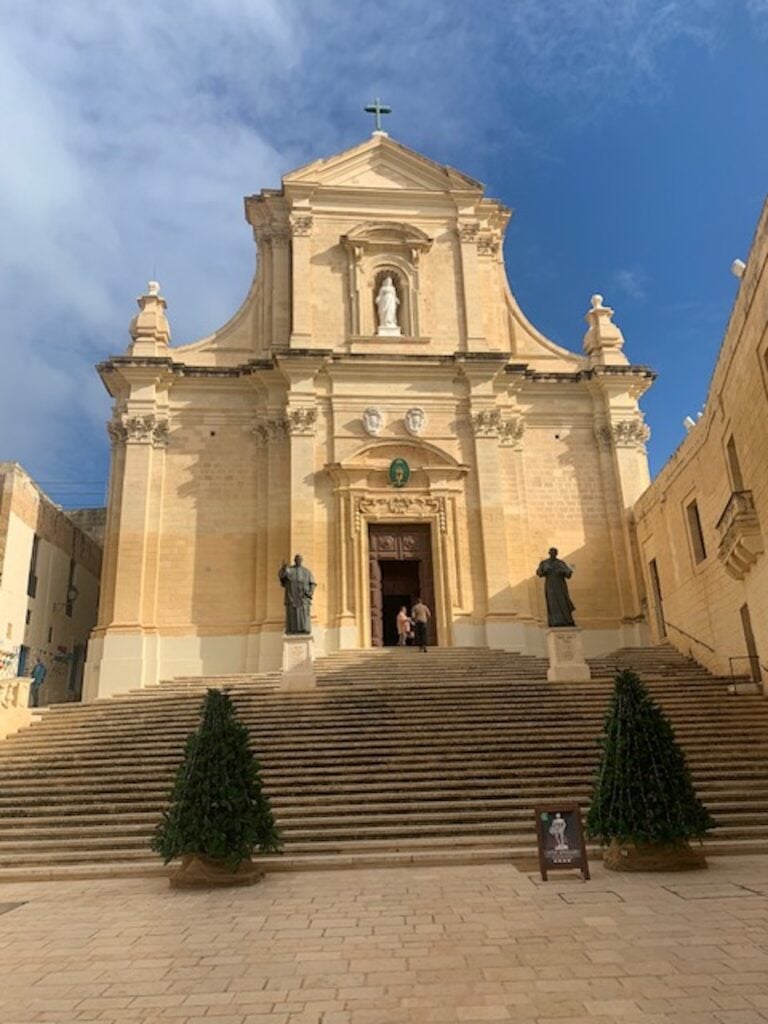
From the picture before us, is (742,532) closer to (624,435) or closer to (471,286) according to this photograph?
(624,435)

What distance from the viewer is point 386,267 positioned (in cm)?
2534

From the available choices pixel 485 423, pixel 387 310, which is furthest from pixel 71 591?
pixel 485 423

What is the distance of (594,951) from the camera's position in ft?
17.8

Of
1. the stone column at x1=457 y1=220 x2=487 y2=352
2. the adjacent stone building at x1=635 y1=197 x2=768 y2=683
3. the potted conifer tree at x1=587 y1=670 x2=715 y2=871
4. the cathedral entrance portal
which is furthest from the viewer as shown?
the stone column at x1=457 y1=220 x2=487 y2=352

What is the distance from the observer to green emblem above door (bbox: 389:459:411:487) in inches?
887

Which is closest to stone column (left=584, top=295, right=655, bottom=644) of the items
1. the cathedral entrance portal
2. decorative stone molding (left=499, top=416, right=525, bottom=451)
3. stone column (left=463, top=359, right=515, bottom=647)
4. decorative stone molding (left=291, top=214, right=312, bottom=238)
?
decorative stone molding (left=499, top=416, right=525, bottom=451)

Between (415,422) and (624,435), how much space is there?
6.83 metres

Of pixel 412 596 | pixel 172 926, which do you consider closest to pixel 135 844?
pixel 172 926

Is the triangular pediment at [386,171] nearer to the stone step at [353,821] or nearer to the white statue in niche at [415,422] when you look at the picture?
the white statue in niche at [415,422]

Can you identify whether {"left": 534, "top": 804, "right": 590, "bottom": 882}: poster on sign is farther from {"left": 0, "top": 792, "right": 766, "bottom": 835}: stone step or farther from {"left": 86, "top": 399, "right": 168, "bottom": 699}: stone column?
{"left": 86, "top": 399, "right": 168, "bottom": 699}: stone column

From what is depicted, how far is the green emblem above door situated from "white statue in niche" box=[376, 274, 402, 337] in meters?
4.74

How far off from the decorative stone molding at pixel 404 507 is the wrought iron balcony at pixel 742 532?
8.90m

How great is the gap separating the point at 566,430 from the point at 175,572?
13.1m

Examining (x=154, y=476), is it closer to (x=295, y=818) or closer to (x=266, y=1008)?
(x=295, y=818)
